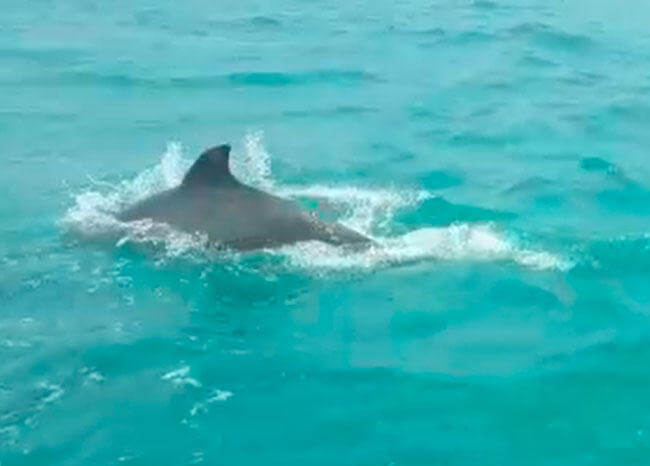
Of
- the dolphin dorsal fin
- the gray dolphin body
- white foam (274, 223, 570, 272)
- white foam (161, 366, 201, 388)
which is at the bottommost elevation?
white foam (161, 366, 201, 388)

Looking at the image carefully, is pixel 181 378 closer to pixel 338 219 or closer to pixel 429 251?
pixel 429 251

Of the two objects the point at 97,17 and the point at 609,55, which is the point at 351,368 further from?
the point at 97,17

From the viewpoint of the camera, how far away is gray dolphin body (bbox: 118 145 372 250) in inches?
623

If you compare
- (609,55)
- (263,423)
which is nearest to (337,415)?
(263,423)

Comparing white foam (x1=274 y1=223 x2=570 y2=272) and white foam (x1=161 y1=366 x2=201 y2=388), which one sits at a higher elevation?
white foam (x1=274 y1=223 x2=570 y2=272)

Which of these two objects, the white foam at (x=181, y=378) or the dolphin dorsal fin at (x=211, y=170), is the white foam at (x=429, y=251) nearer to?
the dolphin dorsal fin at (x=211, y=170)

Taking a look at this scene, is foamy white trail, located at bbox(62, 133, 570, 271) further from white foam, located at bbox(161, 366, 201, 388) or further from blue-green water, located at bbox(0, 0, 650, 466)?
white foam, located at bbox(161, 366, 201, 388)

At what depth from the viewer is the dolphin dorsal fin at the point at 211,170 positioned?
613 inches

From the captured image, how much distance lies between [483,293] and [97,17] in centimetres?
2184

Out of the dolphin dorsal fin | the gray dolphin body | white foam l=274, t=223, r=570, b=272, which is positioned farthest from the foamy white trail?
the dolphin dorsal fin

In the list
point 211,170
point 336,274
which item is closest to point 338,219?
point 336,274

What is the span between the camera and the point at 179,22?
111 feet

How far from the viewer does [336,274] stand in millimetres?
15562

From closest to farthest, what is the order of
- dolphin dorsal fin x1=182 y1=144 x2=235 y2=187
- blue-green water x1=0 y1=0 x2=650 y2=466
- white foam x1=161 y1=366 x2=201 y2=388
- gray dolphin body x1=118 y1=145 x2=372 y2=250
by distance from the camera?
blue-green water x1=0 y1=0 x2=650 y2=466 < white foam x1=161 y1=366 x2=201 y2=388 < dolphin dorsal fin x1=182 y1=144 x2=235 y2=187 < gray dolphin body x1=118 y1=145 x2=372 y2=250
